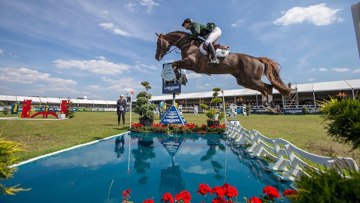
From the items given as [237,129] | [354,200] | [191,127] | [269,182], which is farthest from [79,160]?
[191,127]

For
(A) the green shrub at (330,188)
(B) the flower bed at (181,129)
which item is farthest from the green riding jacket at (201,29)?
(B) the flower bed at (181,129)

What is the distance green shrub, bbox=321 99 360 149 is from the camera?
1.81 meters

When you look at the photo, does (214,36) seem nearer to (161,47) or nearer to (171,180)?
(161,47)

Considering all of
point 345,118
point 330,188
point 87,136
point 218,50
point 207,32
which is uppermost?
point 207,32

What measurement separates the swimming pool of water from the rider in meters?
2.34

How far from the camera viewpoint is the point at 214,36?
4.45m

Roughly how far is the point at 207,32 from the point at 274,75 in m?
1.74

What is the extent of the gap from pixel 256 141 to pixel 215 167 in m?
1.92

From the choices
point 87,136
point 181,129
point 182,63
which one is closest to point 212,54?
point 182,63

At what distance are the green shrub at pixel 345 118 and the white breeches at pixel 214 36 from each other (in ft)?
9.00

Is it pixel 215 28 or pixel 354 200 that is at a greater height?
pixel 215 28

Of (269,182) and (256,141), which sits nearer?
(269,182)

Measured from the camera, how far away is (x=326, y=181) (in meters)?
1.25

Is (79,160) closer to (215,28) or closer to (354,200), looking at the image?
(215,28)
